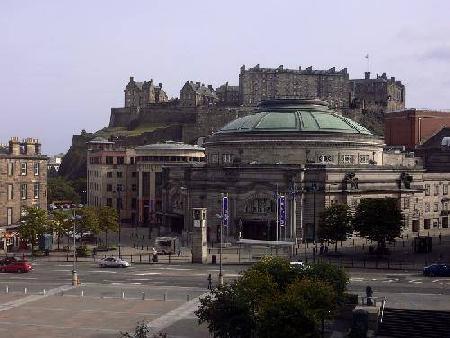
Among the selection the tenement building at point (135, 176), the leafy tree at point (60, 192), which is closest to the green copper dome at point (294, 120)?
the tenement building at point (135, 176)

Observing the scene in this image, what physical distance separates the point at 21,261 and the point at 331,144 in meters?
45.3

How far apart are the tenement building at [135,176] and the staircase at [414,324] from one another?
255 feet

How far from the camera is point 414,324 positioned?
135ft

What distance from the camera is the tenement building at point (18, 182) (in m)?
82.1

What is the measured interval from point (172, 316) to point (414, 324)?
13.6 meters

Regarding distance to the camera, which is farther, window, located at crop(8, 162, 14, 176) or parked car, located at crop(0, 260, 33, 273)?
window, located at crop(8, 162, 14, 176)

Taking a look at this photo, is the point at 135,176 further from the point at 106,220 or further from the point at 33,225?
the point at 33,225

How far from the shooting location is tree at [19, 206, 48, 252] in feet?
252

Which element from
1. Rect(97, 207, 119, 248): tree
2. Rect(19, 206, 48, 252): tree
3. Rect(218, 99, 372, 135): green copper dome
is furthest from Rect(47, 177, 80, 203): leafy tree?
Rect(19, 206, 48, 252): tree

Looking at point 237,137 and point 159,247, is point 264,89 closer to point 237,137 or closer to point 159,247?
point 237,137

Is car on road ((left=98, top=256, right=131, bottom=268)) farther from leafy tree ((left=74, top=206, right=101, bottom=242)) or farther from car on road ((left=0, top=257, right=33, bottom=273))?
leafy tree ((left=74, top=206, right=101, bottom=242))

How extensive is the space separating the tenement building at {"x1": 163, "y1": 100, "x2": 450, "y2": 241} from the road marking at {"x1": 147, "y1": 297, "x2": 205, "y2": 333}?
1493 inches

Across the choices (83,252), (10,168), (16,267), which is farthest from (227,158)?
(16,267)

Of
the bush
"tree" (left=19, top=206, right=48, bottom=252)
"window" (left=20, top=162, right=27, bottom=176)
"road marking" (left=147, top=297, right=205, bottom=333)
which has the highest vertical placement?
"window" (left=20, top=162, right=27, bottom=176)
